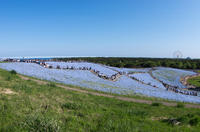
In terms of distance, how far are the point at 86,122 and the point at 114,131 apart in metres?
1.48

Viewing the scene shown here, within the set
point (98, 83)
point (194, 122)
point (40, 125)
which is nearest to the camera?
point (40, 125)

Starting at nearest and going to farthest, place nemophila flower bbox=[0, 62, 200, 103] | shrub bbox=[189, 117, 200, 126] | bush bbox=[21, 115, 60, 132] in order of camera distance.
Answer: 1. bush bbox=[21, 115, 60, 132]
2. shrub bbox=[189, 117, 200, 126]
3. nemophila flower bbox=[0, 62, 200, 103]

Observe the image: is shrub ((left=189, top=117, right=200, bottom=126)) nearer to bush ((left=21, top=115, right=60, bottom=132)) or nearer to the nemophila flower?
bush ((left=21, top=115, right=60, bottom=132))

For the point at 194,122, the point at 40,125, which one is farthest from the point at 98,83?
the point at 40,125

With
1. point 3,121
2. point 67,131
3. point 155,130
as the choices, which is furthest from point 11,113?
point 155,130

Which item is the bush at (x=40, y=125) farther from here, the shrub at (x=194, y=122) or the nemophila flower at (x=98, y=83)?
the nemophila flower at (x=98, y=83)

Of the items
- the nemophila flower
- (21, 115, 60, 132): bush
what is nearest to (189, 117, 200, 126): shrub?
(21, 115, 60, 132): bush

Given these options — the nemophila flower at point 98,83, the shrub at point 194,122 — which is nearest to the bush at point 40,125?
the shrub at point 194,122

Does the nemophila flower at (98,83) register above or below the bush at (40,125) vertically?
below

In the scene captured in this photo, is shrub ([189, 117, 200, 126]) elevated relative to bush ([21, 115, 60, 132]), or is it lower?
lower

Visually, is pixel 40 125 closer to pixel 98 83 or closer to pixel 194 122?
pixel 194 122

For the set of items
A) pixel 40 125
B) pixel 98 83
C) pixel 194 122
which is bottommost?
pixel 98 83

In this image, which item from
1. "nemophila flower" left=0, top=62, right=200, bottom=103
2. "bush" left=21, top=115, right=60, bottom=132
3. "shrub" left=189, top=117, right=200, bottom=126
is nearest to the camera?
"bush" left=21, top=115, right=60, bottom=132

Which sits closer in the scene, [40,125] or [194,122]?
[40,125]
